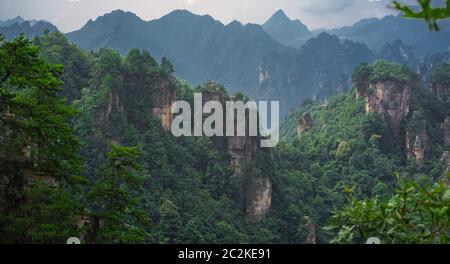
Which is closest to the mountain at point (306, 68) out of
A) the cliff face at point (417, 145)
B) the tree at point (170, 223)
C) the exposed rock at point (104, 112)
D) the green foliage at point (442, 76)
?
the green foliage at point (442, 76)

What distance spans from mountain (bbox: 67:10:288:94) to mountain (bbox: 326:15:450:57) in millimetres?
40004

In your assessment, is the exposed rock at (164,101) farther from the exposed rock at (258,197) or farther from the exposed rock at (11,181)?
Answer: the exposed rock at (11,181)

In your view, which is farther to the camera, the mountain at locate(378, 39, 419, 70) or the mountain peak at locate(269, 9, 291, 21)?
the mountain peak at locate(269, 9, 291, 21)

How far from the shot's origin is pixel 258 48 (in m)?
149

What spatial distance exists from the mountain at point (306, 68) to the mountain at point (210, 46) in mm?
13159

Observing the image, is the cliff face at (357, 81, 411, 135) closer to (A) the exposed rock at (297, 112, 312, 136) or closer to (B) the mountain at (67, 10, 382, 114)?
(A) the exposed rock at (297, 112, 312, 136)

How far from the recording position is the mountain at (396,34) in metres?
139

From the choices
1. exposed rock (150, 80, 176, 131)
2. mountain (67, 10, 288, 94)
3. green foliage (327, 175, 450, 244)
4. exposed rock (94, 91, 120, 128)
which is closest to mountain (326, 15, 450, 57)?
mountain (67, 10, 288, 94)

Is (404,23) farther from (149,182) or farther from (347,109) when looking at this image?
(149,182)

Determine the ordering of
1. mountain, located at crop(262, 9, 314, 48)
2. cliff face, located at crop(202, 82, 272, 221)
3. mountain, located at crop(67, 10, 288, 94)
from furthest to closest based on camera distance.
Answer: mountain, located at crop(262, 9, 314, 48) → mountain, located at crop(67, 10, 288, 94) → cliff face, located at crop(202, 82, 272, 221)

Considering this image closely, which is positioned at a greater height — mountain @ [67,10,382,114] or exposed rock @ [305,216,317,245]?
mountain @ [67,10,382,114]

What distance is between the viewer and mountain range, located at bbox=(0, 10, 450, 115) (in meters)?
116

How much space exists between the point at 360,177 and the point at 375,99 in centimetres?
955
